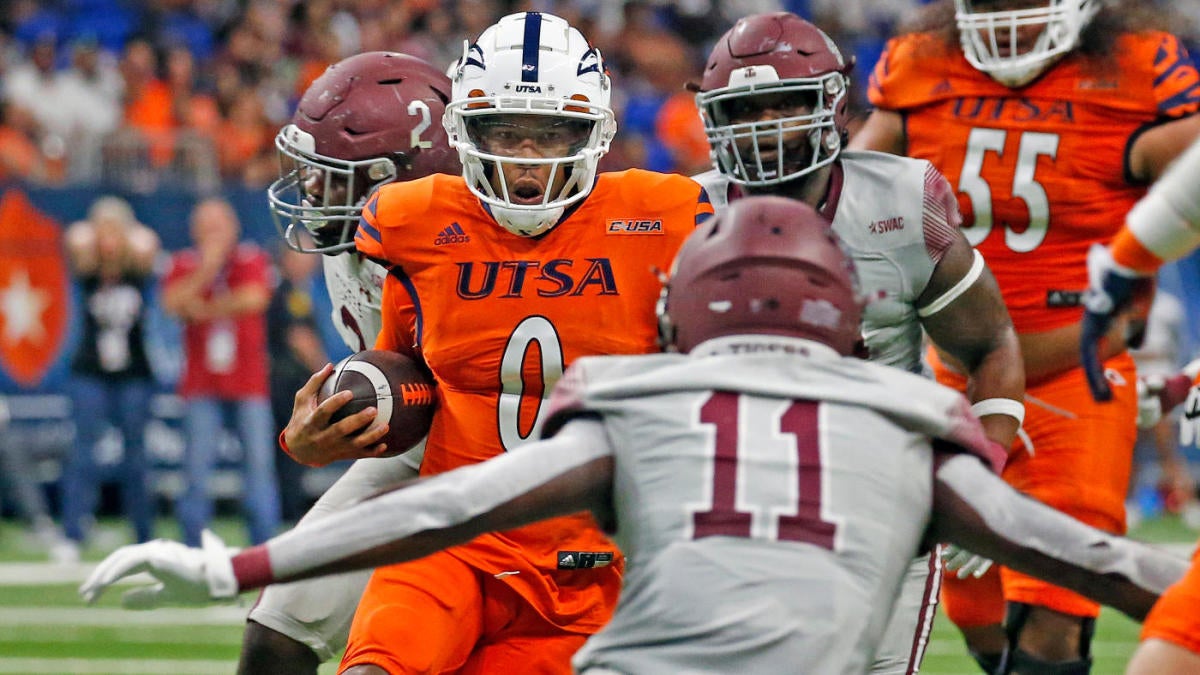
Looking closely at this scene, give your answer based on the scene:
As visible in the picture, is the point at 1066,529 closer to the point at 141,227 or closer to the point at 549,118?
the point at 549,118

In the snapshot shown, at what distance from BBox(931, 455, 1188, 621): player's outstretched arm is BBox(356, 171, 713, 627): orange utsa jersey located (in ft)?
3.14

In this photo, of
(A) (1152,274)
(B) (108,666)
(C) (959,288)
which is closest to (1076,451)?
(C) (959,288)

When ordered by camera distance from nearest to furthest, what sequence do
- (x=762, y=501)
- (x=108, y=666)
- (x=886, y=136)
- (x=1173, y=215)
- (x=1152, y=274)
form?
(x=762, y=501), (x=1173, y=215), (x=1152, y=274), (x=886, y=136), (x=108, y=666)

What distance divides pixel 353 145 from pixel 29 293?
23.0 ft

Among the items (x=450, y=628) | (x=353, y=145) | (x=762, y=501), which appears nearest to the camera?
(x=762, y=501)

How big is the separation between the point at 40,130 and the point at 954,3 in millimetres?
8185

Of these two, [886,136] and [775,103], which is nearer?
[775,103]

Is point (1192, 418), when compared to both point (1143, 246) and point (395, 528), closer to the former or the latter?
point (1143, 246)

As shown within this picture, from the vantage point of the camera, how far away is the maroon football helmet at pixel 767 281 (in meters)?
2.41

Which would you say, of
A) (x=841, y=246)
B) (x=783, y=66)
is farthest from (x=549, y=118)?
(x=841, y=246)

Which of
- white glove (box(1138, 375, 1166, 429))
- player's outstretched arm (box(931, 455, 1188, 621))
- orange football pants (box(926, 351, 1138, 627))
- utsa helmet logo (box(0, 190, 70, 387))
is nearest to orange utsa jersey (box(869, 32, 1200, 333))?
orange football pants (box(926, 351, 1138, 627))

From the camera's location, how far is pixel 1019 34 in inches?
173

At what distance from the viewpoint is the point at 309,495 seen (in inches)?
420

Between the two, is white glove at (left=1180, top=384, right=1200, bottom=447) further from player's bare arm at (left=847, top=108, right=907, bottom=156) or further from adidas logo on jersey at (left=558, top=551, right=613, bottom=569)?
adidas logo on jersey at (left=558, top=551, right=613, bottom=569)
